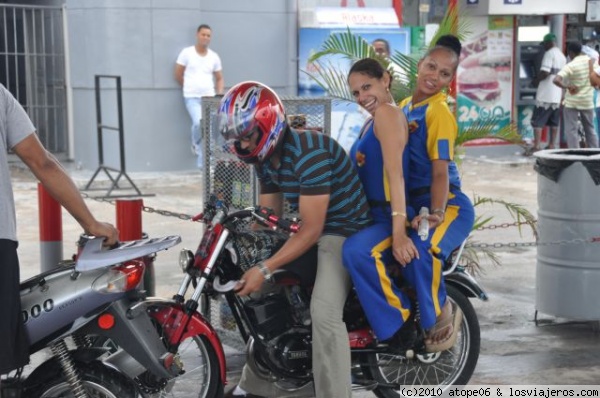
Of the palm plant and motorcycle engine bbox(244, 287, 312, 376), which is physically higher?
the palm plant

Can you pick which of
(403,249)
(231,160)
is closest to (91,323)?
(403,249)

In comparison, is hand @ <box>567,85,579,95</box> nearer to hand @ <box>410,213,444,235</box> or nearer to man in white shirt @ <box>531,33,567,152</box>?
man in white shirt @ <box>531,33,567,152</box>

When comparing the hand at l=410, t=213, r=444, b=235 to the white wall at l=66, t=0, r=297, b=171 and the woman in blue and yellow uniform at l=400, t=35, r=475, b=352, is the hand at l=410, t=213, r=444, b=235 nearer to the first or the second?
the woman in blue and yellow uniform at l=400, t=35, r=475, b=352

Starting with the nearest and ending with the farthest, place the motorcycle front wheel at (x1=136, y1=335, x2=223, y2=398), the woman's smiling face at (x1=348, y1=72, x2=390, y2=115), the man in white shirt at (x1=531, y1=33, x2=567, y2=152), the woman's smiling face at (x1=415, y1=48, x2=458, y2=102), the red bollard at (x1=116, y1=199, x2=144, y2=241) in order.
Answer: the motorcycle front wheel at (x1=136, y1=335, x2=223, y2=398)
the woman's smiling face at (x1=348, y1=72, x2=390, y2=115)
the woman's smiling face at (x1=415, y1=48, x2=458, y2=102)
the red bollard at (x1=116, y1=199, x2=144, y2=241)
the man in white shirt at (x1=531, y1=33, x2=567, y2=152)

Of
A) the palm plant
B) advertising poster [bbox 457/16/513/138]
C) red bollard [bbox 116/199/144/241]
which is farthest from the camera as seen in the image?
advertising poster [bbox 457/16/513/138]

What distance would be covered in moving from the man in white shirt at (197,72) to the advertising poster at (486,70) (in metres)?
4.12

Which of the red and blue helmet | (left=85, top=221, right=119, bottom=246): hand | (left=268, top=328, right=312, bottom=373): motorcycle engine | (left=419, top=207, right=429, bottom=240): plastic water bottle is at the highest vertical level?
the red and blue helmet

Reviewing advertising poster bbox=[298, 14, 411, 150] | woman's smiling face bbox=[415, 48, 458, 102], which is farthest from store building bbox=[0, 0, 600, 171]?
woman's smiling face bbox=[415, 48, 458, 102]

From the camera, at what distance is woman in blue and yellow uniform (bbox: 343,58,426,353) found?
4.74 meters

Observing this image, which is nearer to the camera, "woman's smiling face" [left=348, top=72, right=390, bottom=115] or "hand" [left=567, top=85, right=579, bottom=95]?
"woman's smiling face" [left=348, top=72, right=390, bottom=115]

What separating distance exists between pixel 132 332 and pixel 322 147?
3.92 ft

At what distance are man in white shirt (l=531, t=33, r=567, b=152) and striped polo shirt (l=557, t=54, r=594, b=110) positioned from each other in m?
0.47

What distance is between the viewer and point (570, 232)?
21.4 ft

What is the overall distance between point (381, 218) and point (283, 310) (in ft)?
2.19
